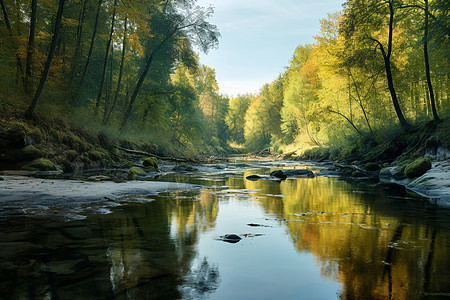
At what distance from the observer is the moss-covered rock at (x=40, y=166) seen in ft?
36.3

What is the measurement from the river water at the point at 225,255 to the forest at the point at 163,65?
987 cm

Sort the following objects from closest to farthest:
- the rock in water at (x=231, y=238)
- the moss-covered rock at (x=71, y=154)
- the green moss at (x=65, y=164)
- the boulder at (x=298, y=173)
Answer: the rock in water at (x=231, y=238) < the green moss at (x=65, y=164) < the moss-covered rock at (x=71, y=154) < the boulder at (x=298, y=173)

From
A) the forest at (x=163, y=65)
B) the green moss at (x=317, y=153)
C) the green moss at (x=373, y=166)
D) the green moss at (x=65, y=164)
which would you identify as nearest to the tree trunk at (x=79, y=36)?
the forest at (x=163, y=65)

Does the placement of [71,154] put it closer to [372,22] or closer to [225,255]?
[225,255]

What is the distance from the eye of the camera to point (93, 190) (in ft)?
25.5

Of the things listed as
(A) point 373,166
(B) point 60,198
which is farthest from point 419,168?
(B) point 60,198

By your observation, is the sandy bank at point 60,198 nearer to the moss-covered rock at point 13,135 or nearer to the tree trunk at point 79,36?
the moss-covered rock at point 13,135

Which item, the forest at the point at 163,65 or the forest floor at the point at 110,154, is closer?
the forest floor at the point at 110,154

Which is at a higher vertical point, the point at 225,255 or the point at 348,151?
the point at 348,151

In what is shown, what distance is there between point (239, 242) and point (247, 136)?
58.4 meters

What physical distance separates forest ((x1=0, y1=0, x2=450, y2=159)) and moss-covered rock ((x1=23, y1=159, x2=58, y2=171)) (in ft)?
7.15

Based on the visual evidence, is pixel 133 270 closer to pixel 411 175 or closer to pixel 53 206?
pixel 53 206

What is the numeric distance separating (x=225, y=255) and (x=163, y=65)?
22.9 metres

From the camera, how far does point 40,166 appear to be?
11.3m
